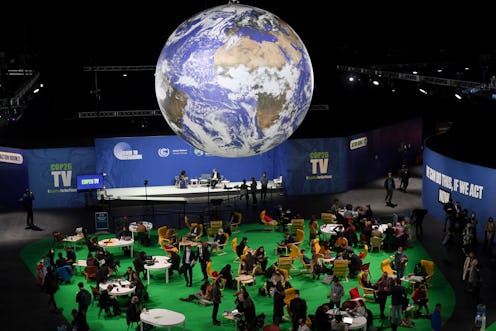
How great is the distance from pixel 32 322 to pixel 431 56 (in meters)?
25.7

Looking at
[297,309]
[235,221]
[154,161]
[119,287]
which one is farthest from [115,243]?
[154,161]

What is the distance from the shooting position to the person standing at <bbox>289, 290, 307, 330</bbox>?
647 inches

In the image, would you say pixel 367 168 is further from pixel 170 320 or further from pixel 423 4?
pixel 170 320

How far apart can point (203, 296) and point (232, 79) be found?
1288cm

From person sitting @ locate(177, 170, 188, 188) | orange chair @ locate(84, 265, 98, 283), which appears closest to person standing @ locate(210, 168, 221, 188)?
person sitting @ locate(177, 170, 188, 188)

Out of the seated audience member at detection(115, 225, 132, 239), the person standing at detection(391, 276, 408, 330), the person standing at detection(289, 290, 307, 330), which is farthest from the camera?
the seated audience member at detection(115, 225, 132, 239)

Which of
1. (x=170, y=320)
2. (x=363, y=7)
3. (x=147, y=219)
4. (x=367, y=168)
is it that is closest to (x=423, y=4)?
→ (x=363, y=7)

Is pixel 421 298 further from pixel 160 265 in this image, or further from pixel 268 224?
pixel 268 224

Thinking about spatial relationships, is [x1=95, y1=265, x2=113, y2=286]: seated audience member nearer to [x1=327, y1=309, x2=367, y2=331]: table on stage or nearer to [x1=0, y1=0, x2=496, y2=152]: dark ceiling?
[x1=327, y1=309, x2=367, y2=331]: table on stage

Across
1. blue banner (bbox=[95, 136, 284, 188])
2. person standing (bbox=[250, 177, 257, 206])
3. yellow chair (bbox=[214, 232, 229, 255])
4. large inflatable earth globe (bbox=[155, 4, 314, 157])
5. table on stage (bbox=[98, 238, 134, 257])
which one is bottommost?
yellow chair (bbox=[214, 232, 229, 255])

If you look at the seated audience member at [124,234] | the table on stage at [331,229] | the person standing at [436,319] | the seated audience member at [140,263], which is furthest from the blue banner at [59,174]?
the person standing at [436,319]

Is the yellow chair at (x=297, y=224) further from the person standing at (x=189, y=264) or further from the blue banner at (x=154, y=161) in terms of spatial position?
the blue banner at (x=154, y=161)

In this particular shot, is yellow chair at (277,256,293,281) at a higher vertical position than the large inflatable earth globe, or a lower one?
lower

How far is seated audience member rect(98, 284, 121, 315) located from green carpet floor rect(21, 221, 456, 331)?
0.79ft
